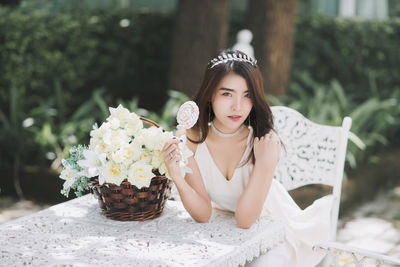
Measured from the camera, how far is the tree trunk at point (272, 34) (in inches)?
248

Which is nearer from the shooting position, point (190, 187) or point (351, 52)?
point (190, 187)

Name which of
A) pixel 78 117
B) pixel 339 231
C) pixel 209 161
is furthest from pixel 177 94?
pixel 209 161

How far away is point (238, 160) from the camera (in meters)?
2.59

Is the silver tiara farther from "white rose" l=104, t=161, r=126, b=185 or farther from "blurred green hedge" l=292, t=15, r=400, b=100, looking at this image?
"blurred green hedge" l=292, t=15, r=400, b=100

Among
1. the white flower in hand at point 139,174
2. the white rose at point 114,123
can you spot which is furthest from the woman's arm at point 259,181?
the white rose at point 114,123

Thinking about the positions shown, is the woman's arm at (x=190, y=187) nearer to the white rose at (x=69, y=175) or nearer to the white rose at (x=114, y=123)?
the white rose at (x=114, y=123)

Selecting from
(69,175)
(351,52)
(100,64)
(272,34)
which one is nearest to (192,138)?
(69,175)

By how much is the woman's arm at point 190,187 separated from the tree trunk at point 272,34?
4054mm

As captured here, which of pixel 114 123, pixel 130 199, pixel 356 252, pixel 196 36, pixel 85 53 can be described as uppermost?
pixel 196 36

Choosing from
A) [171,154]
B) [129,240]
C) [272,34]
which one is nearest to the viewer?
[129,240]

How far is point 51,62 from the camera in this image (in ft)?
20.8

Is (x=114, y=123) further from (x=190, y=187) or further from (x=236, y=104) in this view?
(x=236, y=104)

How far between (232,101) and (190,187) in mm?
446

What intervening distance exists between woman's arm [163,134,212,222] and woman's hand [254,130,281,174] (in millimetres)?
297
